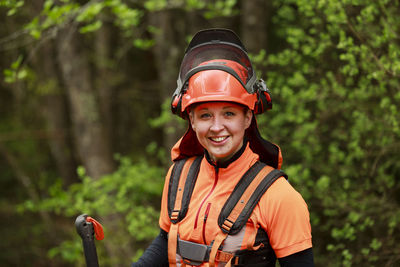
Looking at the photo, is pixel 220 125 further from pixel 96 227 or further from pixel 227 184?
pixel 96 227

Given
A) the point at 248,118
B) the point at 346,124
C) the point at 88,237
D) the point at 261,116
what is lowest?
the point at 88,237

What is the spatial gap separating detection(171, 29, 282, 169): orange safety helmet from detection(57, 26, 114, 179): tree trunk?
16.0 ft

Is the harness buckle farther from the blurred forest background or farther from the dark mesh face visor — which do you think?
the blurred forest background

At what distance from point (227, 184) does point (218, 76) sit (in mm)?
561

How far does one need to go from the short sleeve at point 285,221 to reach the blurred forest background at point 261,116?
1436 mm

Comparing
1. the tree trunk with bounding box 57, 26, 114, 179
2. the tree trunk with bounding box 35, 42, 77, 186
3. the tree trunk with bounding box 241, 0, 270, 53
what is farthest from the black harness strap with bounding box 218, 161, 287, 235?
the tree trunk with bounding box 35, 42, 77, 186

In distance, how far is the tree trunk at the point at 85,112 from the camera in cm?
705

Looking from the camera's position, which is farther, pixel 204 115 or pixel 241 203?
pixel 204 115

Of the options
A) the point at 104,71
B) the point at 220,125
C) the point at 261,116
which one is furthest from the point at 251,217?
the point at 104,71

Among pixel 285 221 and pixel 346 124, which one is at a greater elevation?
pixel 346 124

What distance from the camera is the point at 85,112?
7.15 meters

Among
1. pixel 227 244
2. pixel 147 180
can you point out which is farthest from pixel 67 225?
pixel 227 244

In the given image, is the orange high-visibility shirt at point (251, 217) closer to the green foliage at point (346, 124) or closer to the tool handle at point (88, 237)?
the tool handle at point (88, 237)

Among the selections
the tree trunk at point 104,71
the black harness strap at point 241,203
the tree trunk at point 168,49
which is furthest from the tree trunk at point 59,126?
the black harness strap at point 241,203
